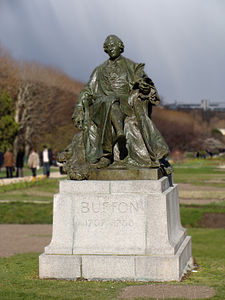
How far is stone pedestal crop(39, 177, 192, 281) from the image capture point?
8.41 m

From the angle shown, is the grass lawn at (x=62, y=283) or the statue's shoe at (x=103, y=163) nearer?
the grass lawn at (x=62, y=283)

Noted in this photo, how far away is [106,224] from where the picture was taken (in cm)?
866

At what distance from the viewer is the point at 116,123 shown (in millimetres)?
9195

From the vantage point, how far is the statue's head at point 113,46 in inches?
384

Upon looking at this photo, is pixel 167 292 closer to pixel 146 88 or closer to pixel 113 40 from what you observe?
pixel 146 88

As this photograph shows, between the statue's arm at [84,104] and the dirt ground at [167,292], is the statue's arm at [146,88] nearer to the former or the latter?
the statue's arm at [84,104]

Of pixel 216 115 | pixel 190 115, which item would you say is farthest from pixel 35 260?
pixel 216 115

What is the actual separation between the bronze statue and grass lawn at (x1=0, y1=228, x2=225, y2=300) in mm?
1467

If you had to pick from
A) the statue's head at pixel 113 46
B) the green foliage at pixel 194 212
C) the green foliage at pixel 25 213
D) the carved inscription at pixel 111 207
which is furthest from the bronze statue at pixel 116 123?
the green foliage at pixel 25 213

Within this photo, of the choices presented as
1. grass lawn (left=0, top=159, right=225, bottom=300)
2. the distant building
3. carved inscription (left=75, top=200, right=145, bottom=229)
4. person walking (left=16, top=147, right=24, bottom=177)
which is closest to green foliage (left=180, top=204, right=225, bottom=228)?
grass lawn (left=0, top=159, right=225, bottom=300)

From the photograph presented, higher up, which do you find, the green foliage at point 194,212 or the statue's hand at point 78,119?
the statue's hand at point 78,119

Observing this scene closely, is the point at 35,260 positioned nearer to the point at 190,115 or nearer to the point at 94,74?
the point at 94,74

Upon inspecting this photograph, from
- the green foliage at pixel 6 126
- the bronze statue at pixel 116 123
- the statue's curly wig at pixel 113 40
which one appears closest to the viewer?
the bronze statue at pixel 116 123

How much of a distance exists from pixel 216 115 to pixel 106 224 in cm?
11021
